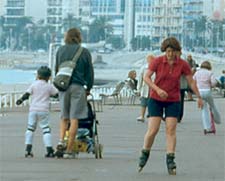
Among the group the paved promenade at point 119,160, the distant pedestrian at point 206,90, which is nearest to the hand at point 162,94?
the paved promenade at point 119,160

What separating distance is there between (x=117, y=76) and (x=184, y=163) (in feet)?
240

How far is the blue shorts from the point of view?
13016 mm

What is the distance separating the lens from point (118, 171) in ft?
44.3

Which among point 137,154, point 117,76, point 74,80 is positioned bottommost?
point 117,76

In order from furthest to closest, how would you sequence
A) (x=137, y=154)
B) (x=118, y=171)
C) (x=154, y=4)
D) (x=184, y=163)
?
(x=154, y=4)
(x=137, y=154)
(x=184, y=163)
(x=118, y=171)

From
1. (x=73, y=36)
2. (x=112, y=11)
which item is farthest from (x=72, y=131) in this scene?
(x=112, y=11)

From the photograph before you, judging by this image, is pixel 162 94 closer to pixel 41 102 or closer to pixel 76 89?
pixel 76 89

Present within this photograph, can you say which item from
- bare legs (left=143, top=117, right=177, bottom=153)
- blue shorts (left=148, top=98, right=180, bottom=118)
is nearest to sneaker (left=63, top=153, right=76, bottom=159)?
bare legs (left=143, top=117, right=177, bottom=153)

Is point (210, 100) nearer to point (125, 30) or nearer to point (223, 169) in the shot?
point (223, 169)

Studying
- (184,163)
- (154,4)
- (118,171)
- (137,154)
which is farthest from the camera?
(154,4)

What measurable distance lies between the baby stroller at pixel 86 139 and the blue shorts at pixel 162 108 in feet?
7.14

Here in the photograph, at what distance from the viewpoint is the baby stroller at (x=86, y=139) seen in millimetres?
15016

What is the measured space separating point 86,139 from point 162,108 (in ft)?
7.40

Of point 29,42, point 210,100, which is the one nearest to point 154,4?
point 29,42
